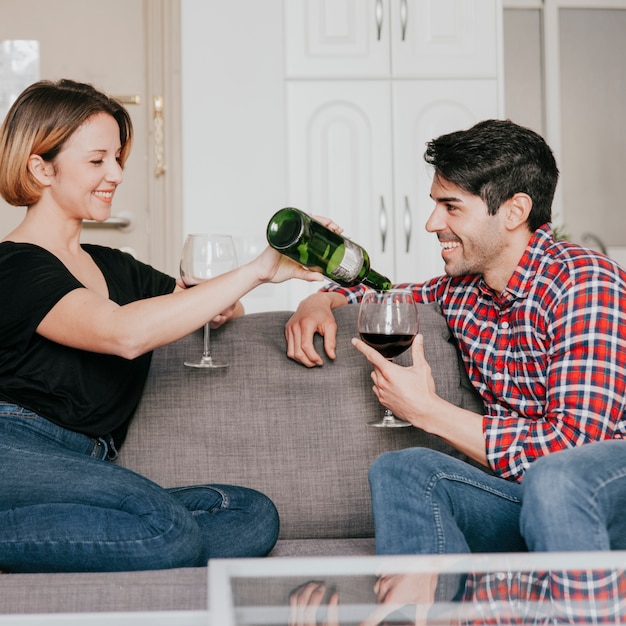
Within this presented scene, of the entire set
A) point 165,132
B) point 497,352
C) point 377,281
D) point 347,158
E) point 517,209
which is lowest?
point 497,352

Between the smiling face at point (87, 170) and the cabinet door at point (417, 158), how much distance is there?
1837 millimetres

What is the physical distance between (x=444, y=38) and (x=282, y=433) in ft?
7.18

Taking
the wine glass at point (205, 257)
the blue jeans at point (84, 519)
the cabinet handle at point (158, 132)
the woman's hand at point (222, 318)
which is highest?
the cabinet handle at point (158, 132)

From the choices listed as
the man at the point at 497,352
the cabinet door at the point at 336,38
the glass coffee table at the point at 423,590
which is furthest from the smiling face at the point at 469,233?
the cabinet door at the point at 336,38

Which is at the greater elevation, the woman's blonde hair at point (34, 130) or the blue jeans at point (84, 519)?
the woman's blonde hair at point (34, 130)

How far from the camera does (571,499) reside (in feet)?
4.00

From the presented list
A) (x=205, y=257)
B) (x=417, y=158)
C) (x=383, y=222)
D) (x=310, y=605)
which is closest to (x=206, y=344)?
(x=205, y=257)

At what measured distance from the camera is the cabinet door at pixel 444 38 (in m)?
3.37

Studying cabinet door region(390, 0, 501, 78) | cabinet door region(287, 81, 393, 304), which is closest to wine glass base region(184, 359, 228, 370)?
cabinet door region(287, 81, 393, 304)

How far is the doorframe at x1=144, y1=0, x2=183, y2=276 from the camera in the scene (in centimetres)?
336

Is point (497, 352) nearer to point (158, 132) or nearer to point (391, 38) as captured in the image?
point (391, 38)

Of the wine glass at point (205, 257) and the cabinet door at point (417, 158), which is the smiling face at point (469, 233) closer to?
the wine glass at point (205, 257)

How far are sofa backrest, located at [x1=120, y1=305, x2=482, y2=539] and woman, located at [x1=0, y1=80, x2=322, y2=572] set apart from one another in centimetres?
8

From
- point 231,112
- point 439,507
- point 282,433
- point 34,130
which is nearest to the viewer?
point 439,507
